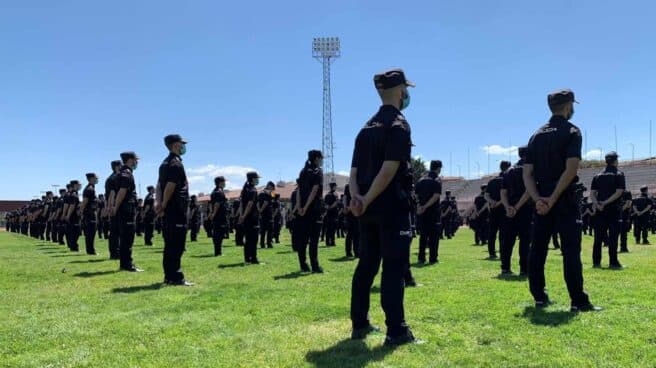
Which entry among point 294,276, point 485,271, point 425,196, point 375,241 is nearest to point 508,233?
point 485,271

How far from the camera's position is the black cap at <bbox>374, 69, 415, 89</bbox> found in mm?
4953

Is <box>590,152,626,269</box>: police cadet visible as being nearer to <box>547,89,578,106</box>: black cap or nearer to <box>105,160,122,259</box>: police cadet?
<box>547,89,578,106</box>: black cap

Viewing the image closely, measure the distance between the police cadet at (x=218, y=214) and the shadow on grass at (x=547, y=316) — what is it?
1074cm

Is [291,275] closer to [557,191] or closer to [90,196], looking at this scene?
[557,191]

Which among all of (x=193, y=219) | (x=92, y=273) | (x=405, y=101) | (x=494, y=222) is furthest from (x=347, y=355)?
(x=193, y=219)

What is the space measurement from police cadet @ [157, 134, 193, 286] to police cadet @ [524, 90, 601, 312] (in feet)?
17.3

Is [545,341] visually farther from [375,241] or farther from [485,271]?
[485,271]

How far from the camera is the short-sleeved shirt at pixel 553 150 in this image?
240 inches

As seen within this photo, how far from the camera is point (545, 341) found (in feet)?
15.6

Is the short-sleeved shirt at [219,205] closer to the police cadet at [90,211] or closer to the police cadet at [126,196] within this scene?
the police cadet at [90,211]

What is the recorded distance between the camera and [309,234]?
10703mm

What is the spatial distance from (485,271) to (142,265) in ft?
23.6

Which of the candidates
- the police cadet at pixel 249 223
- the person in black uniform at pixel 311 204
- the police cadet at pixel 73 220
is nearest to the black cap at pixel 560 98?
the person in black uniform at pixel 311 204

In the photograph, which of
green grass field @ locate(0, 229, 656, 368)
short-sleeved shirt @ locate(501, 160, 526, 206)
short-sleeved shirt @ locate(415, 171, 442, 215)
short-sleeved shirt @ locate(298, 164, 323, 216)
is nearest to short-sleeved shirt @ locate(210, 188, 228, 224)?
short-sleeved shirt @ locate(298, 164, 323, 216)
